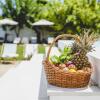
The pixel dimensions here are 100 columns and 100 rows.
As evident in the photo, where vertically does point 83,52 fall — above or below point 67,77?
above

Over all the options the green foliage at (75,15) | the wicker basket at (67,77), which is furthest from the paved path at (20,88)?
the green foliage at (75,15)

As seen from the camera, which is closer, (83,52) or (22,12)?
(83,52)

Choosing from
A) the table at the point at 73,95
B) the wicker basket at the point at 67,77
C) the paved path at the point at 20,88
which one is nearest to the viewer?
the table at the point at 73,95

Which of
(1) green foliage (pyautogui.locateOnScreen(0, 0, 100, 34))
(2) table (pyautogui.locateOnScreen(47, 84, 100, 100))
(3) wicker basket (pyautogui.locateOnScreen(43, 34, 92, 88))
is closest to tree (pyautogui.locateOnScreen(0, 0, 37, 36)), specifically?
(1) green foliage (pyautogui.locateOnScreen(0, 0, 100, 34))

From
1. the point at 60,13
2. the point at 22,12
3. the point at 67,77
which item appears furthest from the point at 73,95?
the point at 22,12

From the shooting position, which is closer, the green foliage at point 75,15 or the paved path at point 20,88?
the paved path at point 20,88

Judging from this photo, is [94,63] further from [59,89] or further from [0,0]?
[0,0]

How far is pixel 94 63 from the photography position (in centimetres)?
396

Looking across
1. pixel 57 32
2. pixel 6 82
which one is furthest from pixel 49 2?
pixel 6 82

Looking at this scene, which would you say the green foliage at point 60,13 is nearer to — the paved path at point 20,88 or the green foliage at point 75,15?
the green foliage at point 75,15

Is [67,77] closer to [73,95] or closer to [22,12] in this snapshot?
[73,95]

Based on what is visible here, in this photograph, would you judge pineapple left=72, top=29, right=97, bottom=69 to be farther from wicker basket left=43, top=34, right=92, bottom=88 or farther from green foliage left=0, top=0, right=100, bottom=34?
green foliage left=0, top=0, right=100, bottom=34

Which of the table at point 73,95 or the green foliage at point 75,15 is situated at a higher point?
the table at point 73,95

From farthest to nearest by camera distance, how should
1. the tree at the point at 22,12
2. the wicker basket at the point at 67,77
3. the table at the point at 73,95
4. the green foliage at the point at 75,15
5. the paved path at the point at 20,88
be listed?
the tree at the point at 22,12 → the green foliage at the point at 75,15 → the paved path at the point at 20,88 → the wicker basket at the point at 67,77 → the table at the point at 73,95
